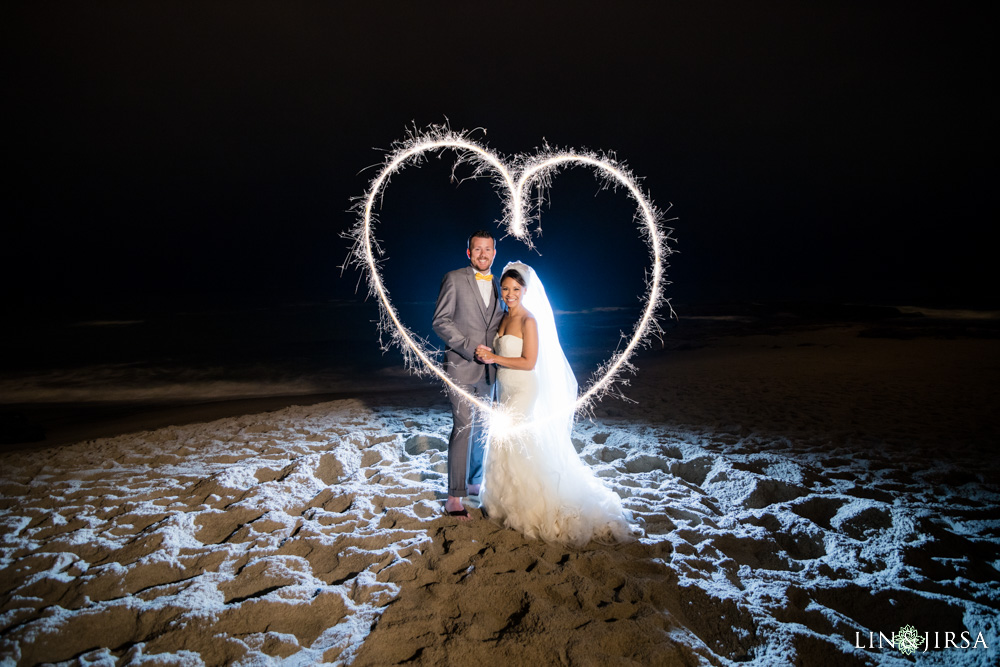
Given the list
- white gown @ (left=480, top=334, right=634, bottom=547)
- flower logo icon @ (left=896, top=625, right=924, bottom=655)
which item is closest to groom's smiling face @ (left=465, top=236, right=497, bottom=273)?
white gown @ (left=480, top=334, right=634, bottom=547)

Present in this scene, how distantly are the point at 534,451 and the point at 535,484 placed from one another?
242mm

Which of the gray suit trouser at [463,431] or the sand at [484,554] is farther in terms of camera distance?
the gray suit trouser at [463,431]

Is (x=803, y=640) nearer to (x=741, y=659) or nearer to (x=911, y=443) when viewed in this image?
(x=741, y=659)

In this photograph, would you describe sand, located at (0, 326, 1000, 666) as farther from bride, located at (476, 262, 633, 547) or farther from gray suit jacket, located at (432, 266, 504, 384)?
gray suit jacket, located at (432, 266, 504, 384)

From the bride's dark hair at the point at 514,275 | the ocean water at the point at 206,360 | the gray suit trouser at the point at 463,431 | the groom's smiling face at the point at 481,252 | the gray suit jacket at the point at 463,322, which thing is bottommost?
the ocean water at the point at 206,360

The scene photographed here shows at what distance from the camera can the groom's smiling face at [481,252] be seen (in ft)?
12.4

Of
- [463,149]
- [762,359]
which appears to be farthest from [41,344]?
[762,359]

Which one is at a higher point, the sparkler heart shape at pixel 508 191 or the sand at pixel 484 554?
the sparkler heart shape at pixel 508 191

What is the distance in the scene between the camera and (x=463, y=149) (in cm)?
454

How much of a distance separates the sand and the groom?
1.34ft

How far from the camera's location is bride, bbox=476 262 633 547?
142 inches

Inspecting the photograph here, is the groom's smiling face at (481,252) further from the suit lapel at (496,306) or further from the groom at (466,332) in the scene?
the suit lapel at (496,306)

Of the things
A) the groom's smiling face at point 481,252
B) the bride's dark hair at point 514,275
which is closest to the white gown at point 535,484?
the bride's dark hair at point 514,275

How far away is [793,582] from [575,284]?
7271 cm
